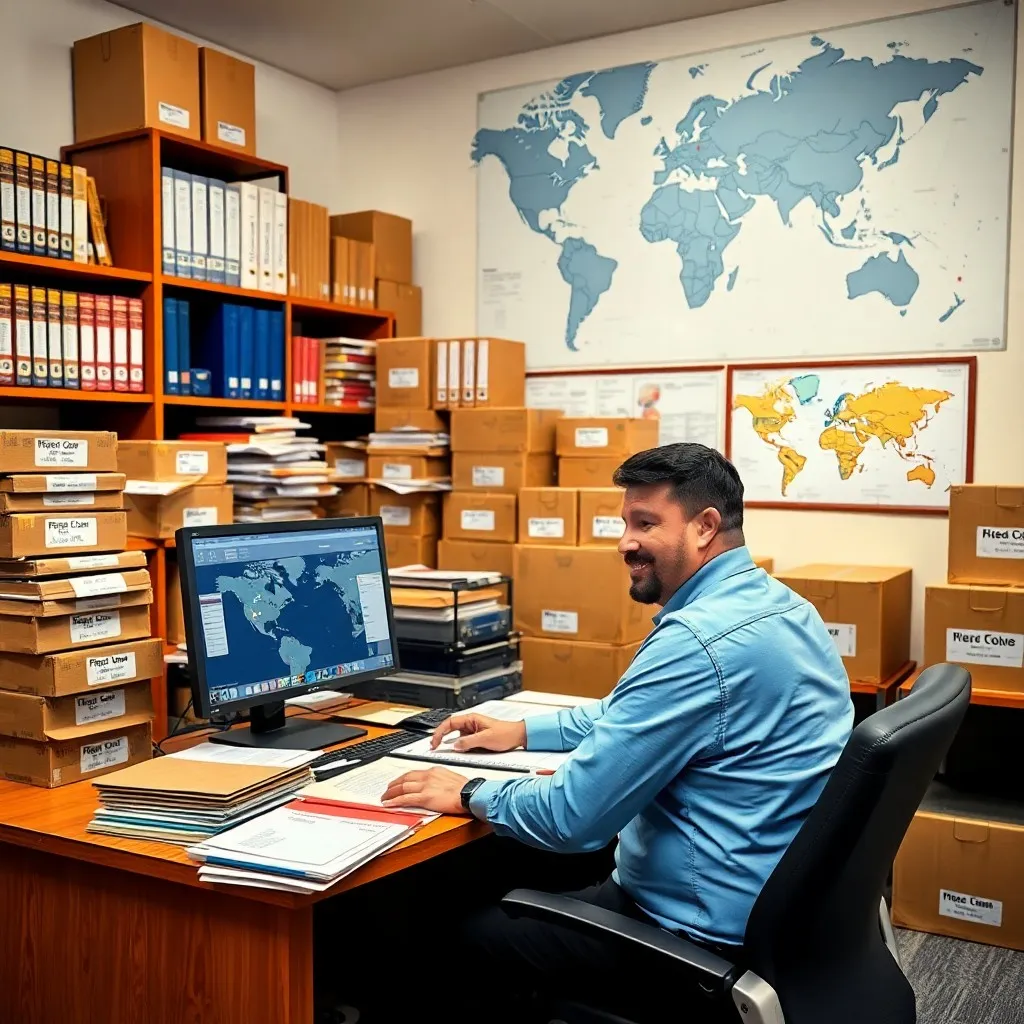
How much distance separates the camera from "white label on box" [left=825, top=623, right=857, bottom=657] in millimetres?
3111

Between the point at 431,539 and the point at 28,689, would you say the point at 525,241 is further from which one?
the point at 28,689

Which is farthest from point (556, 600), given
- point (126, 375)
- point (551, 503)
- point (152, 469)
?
point (126, 375)

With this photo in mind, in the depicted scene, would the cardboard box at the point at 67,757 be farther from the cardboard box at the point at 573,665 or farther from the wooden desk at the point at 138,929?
the cardboard box at the point at 573,665

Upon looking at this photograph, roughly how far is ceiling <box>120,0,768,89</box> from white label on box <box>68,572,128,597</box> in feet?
7.99

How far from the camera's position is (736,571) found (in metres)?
1.78

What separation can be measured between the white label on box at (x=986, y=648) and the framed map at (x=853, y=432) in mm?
595

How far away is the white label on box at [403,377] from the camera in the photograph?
3949 millimetres

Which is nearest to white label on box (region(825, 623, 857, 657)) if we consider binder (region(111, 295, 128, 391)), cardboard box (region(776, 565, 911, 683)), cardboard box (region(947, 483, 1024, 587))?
cardboard box (region(776, 565, 911, 683))

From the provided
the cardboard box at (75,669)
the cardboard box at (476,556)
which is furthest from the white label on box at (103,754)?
Result: the cardboard box at (476,556)

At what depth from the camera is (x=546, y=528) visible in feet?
11.6

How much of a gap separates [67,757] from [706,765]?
1.14 meters

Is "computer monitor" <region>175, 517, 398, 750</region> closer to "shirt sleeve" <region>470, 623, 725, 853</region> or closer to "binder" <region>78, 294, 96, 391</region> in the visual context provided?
"shirt sleeve" <region>470, 623, 725, 853</region>

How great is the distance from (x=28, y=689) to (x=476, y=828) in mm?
849

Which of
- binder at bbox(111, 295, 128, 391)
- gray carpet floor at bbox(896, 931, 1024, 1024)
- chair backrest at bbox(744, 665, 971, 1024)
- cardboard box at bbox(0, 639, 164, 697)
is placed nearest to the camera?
chair backrest at bbox(744, 665, 971, 1024)
